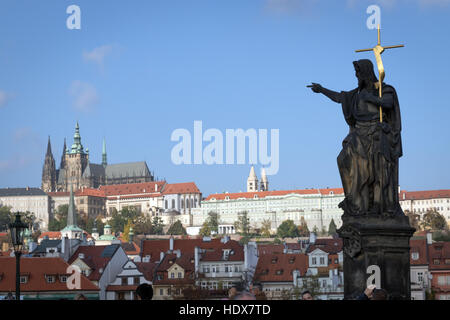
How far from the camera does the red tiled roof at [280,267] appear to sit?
177ft

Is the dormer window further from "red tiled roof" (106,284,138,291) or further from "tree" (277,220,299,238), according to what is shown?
"tree" (277,220,299,238)

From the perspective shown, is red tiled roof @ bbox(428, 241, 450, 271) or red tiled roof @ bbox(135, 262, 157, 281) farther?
red tiled roof @ bbox(135, 262, 157, 281)

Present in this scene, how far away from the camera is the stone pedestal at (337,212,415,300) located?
28.1ft

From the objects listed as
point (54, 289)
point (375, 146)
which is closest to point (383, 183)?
point (375, 146)

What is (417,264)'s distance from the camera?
1889 inches

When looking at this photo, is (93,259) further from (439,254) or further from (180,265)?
(439,254)

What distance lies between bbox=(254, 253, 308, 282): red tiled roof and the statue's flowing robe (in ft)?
149

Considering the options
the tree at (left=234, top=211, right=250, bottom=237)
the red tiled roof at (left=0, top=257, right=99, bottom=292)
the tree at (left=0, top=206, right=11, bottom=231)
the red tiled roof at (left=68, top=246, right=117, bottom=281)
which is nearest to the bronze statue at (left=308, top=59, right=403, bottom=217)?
the red tiled roof at (left=0, top=257, right=99, bottom=292)

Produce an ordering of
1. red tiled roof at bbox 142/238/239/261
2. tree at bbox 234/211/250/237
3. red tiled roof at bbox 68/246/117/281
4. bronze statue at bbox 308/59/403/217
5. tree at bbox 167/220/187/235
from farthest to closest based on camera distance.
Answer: tree at bbox 234/211/250/237
tree at bbox 167/220/187/235
red tiled roof at bbox 142/238/239/261
red tiled roof at bbox 68/246/117/281
bronze statue at bbox 308/59/403/217

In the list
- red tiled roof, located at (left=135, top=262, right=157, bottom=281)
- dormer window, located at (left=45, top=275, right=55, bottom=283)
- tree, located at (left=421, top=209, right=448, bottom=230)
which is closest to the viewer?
dormer window, located at (left=45, top=275, right=55, bottom=283)

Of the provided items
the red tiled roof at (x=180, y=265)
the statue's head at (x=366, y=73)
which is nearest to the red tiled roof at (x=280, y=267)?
the red tiled roof at (x=180, y=265)

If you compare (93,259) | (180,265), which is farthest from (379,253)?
(93,259)

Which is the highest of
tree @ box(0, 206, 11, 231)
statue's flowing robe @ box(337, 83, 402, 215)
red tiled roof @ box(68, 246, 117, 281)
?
statue's flowing robe @ box(337, 83, 402, 215)
